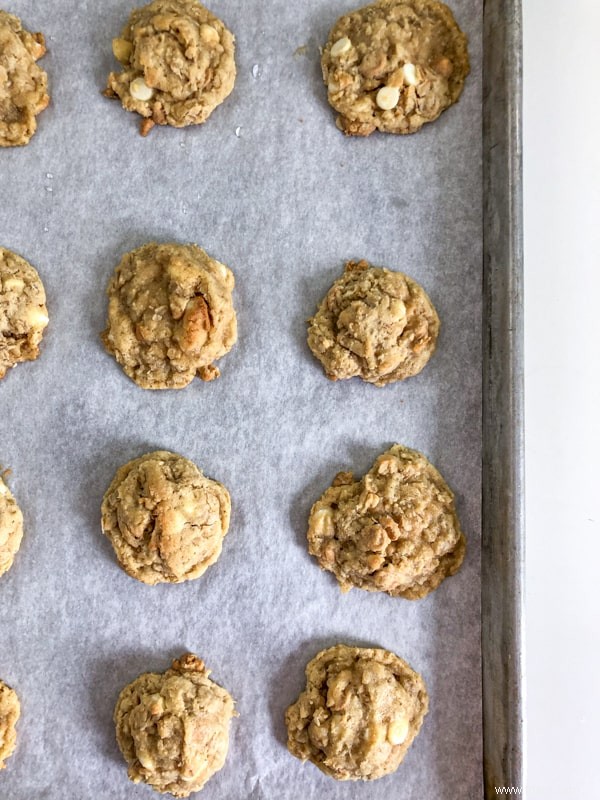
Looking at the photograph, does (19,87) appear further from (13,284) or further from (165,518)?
(165,518)

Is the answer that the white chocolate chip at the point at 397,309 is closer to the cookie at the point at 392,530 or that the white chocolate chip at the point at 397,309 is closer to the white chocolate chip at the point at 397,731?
Result: the cookie at the point at 392,530

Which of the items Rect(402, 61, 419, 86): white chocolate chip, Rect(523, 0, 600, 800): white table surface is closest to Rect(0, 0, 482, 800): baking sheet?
Rect(402, 61, 419, 86): white chocolate chip

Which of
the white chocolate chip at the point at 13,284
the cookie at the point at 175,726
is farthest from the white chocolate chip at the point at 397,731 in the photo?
the white chocolate chip at the point at 13,284

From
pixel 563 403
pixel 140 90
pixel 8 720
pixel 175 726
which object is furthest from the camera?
pixel 563 403

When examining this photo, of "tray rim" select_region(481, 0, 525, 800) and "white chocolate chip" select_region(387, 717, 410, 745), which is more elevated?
"tray rim" select_region(481, 0, 525, 800)

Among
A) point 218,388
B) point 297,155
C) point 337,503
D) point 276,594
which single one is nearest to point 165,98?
point 297,155

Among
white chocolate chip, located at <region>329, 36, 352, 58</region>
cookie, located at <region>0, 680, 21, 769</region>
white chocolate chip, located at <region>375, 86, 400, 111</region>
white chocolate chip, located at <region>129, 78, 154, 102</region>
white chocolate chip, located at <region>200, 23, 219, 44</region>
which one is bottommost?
cookie, located at <region>0, 680, 21, 769</region>

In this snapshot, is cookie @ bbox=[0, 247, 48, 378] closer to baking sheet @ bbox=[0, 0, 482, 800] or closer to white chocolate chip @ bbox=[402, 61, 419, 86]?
baking sheet @ bbox=[0, 0, 482, 800]

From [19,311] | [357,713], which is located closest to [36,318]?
[19,311]
